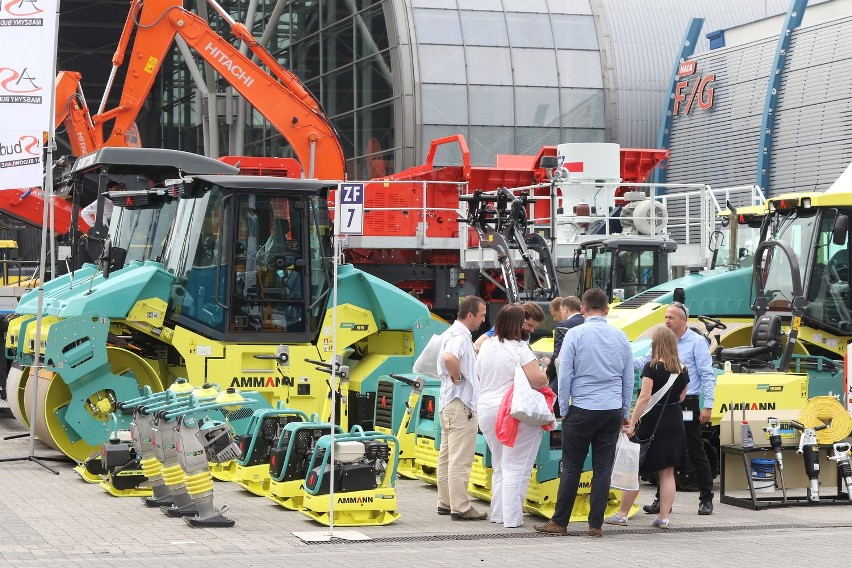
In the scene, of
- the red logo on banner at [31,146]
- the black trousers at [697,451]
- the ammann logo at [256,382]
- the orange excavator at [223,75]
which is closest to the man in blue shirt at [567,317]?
the black trousers at [697,451]

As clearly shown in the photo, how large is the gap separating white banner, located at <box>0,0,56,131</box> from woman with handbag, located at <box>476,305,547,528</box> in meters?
5.90

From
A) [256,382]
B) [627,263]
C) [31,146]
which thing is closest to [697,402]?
[256,382]

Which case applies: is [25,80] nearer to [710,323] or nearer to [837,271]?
[710,323]

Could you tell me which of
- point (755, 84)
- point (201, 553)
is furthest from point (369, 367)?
point (755, 84)

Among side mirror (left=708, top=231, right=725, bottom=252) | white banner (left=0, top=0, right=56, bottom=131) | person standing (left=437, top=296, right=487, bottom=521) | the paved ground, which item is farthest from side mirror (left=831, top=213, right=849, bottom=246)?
white banner (left=0, top=0, right=56, bottom=131)

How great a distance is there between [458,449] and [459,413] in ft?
0.92

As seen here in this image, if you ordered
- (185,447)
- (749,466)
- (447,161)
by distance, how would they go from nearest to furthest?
(185,447) < (749,466) < (447,161)

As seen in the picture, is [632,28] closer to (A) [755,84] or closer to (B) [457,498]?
(A) [755,84]

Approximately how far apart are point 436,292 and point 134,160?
342 inches

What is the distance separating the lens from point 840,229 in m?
14.3

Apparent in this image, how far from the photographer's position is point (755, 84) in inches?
1167

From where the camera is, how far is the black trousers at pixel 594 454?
10.0m

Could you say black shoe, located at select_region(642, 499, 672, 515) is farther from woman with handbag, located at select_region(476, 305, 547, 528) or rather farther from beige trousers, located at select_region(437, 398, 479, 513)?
beige trousers, located at select_region(437, 398, 479, 513)

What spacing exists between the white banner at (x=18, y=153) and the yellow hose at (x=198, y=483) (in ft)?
16.9
